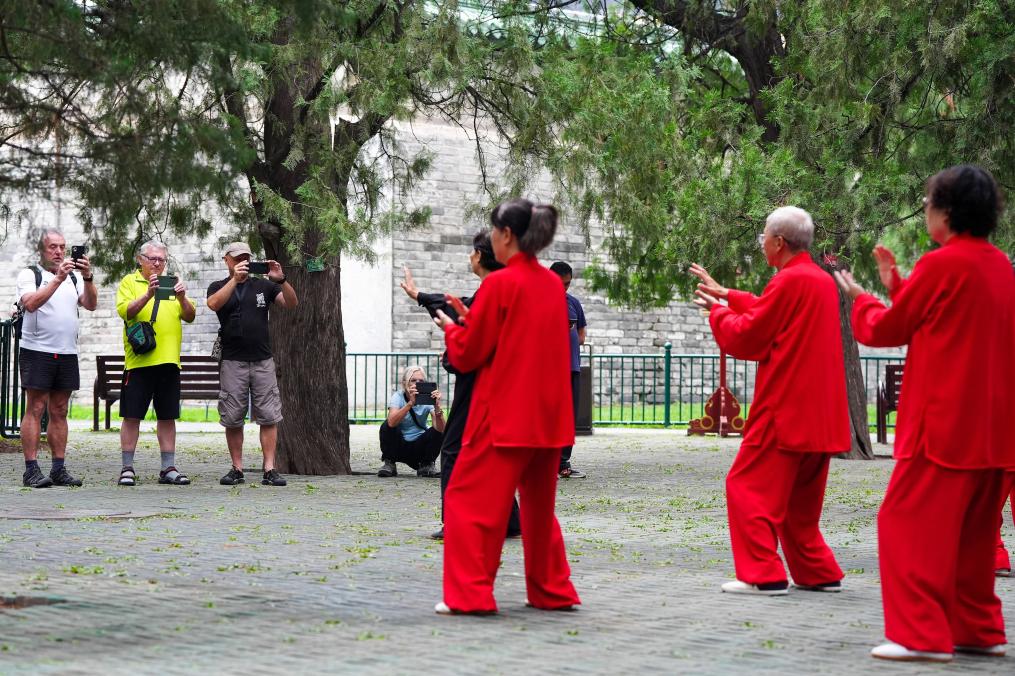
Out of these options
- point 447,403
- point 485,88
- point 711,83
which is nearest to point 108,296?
point 447,403

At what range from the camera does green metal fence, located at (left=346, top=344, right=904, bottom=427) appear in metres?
26.2

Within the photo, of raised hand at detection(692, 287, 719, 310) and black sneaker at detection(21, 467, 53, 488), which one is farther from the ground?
raised hand at detection(692, 287, 719, 310)

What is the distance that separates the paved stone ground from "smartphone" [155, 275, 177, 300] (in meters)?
1.56

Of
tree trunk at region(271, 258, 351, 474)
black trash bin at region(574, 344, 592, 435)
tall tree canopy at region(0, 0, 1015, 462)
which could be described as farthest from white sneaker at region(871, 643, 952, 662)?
black trash bin at region(574, 344, 592, 435)

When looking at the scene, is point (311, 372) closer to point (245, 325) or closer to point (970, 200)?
point (245, 325)

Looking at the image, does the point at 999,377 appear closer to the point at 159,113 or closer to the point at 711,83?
the point at 159,113

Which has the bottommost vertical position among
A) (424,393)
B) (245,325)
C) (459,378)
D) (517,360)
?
(424,393)

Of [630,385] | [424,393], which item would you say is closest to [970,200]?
[424,393]

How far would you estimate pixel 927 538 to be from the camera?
5336mm

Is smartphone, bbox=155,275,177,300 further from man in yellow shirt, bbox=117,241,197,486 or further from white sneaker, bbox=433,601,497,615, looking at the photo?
white sneaker, bbox=433,601,497,615

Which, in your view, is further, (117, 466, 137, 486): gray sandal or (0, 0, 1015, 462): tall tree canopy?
(117, 466, 137, 486): gray sandal

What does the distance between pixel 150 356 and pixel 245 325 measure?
0.77 m

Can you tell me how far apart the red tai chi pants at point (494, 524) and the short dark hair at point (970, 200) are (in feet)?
6.04

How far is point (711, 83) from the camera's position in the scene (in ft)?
66.1
